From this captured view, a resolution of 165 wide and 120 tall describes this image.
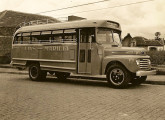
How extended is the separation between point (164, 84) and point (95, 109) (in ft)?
21.0

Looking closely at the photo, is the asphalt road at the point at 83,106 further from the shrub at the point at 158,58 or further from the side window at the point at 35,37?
the shrub at the point at 158,58

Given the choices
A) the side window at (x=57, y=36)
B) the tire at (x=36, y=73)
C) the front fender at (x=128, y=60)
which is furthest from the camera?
the tire at (x=36, y=73)

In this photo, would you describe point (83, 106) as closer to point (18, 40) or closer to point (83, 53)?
point (83, 53)

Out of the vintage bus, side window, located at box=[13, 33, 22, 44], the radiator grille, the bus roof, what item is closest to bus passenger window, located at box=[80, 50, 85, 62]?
the vintage bus

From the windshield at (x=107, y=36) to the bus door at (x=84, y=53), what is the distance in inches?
21.1

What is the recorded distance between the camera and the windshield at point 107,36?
11438 mm

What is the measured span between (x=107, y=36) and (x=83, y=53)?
133 cm

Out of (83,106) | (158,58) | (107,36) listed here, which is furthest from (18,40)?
(158,58)

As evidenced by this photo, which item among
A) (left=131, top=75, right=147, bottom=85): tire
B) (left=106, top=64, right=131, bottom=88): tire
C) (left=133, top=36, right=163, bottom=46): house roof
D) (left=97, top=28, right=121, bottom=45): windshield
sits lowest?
(left=131, top=75, right=147, bottom=85): tire

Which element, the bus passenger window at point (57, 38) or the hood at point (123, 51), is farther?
the bus passenger window at point (57, 38)

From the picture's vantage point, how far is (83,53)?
1168 centimetres

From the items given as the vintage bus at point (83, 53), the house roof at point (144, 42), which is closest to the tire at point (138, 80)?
the vintage bus at point (83, 53)

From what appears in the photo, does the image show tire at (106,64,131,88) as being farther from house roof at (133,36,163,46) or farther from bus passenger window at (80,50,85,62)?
Result: house roof at (133,36,163,46)

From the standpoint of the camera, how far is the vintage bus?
34.8ft
